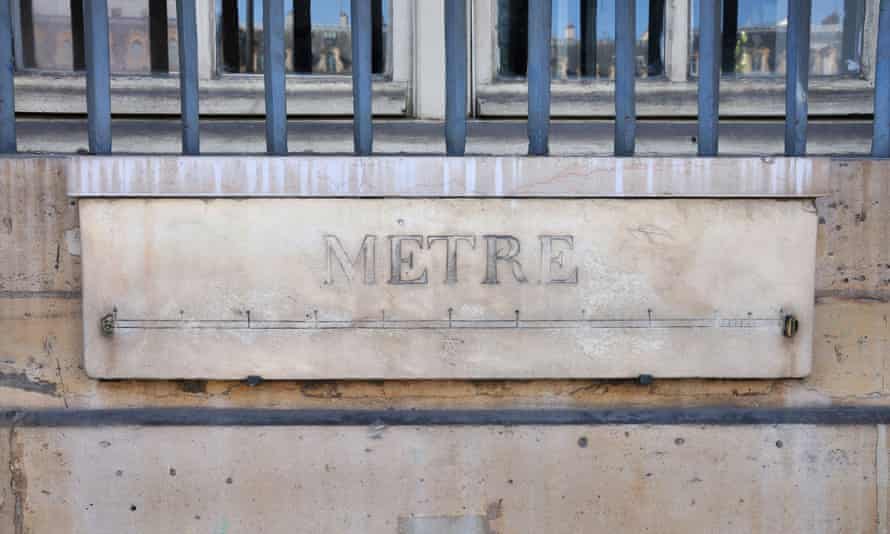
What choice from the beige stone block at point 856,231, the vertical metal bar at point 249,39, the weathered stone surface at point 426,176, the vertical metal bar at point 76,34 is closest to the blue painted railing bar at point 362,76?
the weathered stone surface at point 426,176

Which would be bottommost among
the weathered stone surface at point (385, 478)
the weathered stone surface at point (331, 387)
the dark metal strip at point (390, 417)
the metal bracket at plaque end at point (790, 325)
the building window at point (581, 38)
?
the weathered stone surface at point (385, 478)

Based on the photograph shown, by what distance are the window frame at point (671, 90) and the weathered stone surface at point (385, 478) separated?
43.9 inches

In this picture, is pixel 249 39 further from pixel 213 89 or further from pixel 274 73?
pixel 274 73

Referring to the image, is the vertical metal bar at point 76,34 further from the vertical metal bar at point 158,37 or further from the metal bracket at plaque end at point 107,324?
the metal bracket at plaque end at point 107,324

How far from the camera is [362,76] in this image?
251 cm

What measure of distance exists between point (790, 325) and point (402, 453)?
1.10 metres

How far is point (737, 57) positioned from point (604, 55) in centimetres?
46

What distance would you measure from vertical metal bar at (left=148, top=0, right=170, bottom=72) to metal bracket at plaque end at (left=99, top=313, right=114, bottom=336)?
1055mm

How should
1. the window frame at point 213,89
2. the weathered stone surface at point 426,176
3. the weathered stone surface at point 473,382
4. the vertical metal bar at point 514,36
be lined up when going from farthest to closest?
the vertical metal bar at point 514,36
the window frame at point 213,89
the weathered stone surface at point 473,382
the weathered stone surface at point 426,176

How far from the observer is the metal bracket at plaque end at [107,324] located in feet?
7.98

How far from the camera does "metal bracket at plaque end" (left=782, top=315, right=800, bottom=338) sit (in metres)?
2.48

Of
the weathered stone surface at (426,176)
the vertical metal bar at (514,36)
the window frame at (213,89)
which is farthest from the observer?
the vertical metal bar at (514,36)

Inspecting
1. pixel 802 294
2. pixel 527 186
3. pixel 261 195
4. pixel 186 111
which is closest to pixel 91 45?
pixel 186 111

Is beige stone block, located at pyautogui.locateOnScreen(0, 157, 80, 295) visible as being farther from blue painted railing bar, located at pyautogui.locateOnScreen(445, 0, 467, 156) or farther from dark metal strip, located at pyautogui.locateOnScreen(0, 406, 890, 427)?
blue painted railing bar, located at pyautogui.locateOnScreen(445, 0, 467, 156)
